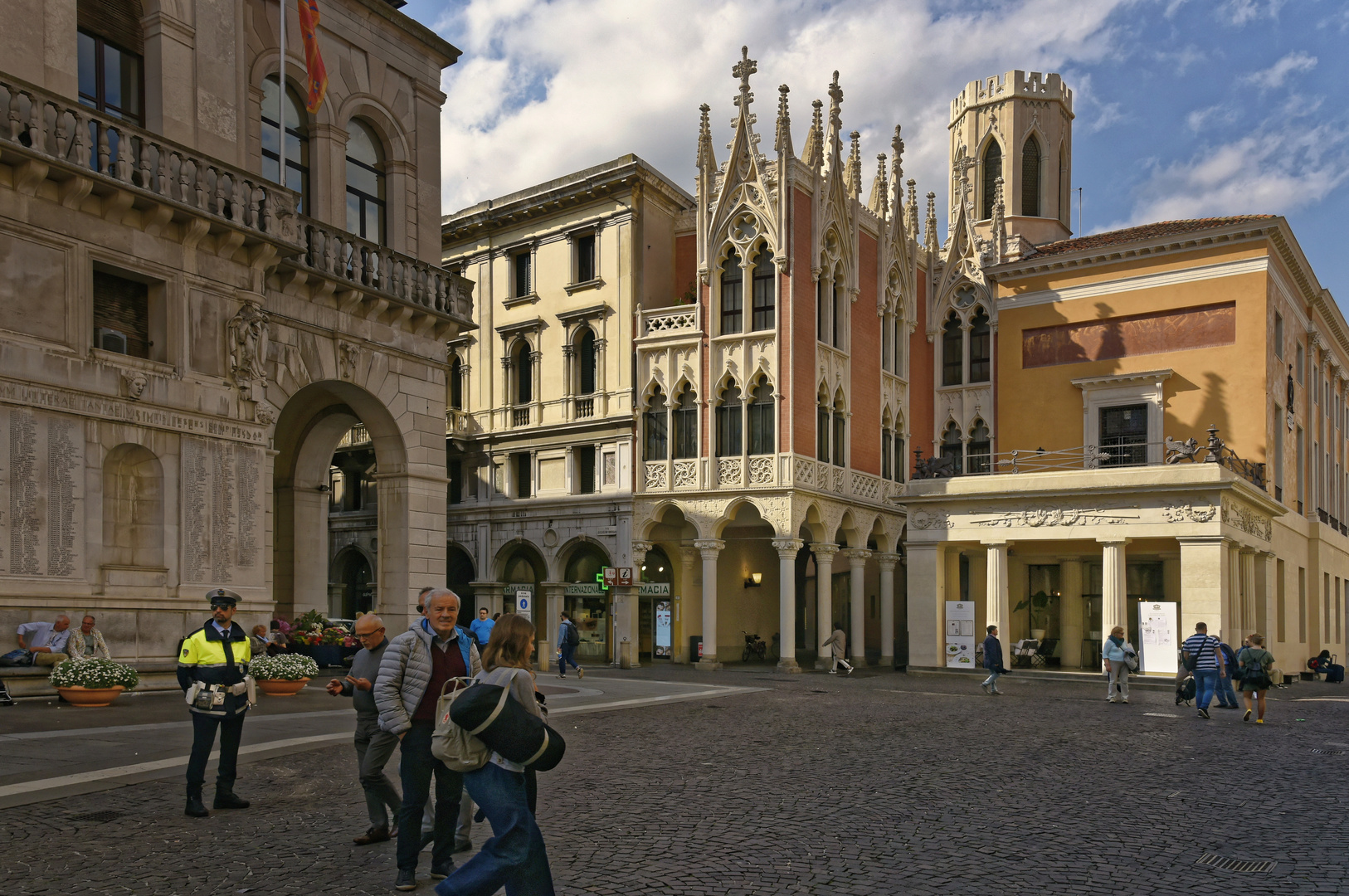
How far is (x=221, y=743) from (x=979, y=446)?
1425 inches

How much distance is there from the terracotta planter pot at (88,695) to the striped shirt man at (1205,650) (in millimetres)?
17207

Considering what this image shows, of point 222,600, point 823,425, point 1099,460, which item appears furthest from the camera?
point 823,425

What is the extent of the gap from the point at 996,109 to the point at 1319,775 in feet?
129

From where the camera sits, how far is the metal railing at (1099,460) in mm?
30047

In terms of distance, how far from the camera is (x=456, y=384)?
42812mm

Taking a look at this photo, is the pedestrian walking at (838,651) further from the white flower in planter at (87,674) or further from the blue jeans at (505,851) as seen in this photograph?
the blue jeans at (505,851)

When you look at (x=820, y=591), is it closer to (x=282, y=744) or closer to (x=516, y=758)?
(x=282, y=744)

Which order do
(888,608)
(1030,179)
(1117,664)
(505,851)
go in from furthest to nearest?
(1030,179) < (888,608) < (1117,664) < (505,851)

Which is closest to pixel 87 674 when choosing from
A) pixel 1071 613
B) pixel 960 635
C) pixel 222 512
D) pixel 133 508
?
pixel 133 508

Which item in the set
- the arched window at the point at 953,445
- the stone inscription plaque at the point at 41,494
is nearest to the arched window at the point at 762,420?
the arched window at the point at 953,445

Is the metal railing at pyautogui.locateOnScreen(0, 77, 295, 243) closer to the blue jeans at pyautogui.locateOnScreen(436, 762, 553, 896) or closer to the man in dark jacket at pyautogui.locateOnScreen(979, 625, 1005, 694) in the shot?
the blue jeans at pyautogui.locateOnScreen(436, 762, 553, 896)

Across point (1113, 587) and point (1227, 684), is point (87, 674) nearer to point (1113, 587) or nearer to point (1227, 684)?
point (1227, 684)

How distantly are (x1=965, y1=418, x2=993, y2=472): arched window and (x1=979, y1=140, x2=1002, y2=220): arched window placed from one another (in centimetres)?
1042

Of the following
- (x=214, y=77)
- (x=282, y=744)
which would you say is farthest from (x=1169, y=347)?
(x=282, y=744)
